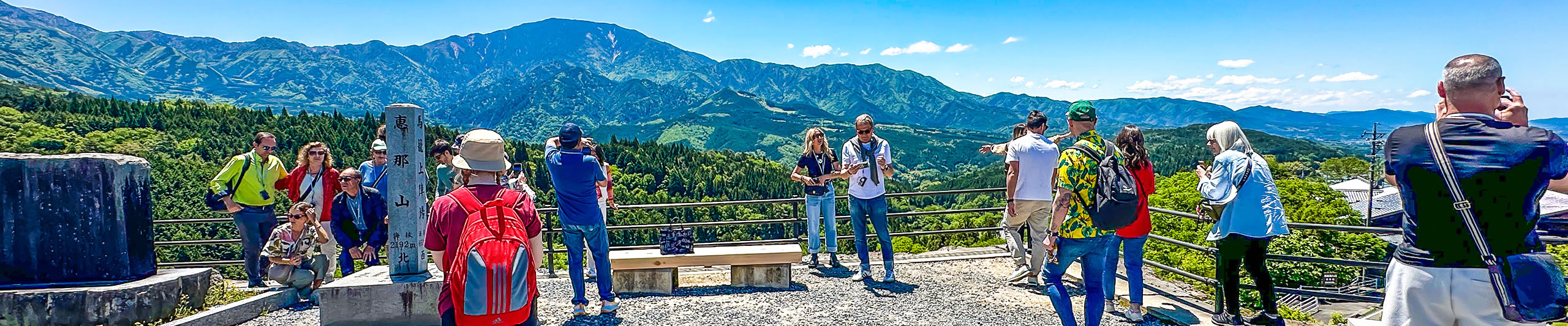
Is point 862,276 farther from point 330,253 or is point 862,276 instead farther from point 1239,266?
point 330,253

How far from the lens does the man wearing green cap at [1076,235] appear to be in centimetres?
386

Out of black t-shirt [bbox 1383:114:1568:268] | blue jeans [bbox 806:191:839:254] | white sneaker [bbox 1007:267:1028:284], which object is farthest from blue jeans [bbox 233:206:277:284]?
black t-shirt [bbox 1383:114:1568:268]

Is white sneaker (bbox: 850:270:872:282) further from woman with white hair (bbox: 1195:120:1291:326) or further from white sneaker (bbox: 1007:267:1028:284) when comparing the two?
woman with white hair (bbox: 1195:120:1291:326)

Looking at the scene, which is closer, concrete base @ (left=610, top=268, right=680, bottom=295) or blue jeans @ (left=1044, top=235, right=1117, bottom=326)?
blue jeans @ (left=1044, top=235, right=1117, bottom=326)

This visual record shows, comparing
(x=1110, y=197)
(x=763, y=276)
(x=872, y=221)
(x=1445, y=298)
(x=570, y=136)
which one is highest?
(x=570, y=136)

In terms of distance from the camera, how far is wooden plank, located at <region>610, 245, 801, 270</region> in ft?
20.1

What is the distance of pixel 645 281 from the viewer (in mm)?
6230

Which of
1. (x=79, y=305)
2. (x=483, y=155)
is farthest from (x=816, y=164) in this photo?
(x=79, y=305)

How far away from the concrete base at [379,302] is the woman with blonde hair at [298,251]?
1.16m

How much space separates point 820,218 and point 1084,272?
328 cm

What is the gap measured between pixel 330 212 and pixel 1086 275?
544cm

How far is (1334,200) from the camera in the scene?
2878 cm

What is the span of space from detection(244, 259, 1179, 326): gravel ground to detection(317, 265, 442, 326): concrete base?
33.1 inches

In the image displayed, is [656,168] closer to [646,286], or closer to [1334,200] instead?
[1334,200]
